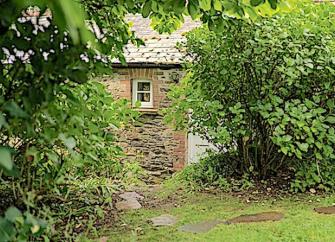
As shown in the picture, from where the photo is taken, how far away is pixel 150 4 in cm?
266

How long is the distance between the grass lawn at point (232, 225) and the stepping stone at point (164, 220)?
0.06m

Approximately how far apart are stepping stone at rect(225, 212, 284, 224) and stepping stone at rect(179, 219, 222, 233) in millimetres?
132

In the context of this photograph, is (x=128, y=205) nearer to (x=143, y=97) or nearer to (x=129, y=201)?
(x=129, y=201)

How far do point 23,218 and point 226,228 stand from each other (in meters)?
2.78

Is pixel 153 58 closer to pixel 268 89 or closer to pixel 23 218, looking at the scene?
pixel 268 89

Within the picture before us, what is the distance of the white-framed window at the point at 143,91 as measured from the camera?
9.69m

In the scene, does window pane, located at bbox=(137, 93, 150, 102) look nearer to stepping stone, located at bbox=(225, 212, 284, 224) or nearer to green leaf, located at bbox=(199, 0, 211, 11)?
stepping stone, located at bbox=(225, 212, 284, 224)

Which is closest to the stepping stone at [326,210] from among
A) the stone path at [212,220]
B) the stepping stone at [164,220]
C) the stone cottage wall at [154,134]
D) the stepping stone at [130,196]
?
the stone path at [212,220]

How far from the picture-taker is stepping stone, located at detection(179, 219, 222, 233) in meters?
4.06

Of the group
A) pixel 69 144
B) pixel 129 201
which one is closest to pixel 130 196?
pixel 129 201

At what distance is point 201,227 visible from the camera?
4.16m

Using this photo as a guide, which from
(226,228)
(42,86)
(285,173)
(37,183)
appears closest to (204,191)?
(285,173)

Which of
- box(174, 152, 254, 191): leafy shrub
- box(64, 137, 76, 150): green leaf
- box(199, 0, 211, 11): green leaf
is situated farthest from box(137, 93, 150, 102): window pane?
box(64, 137, 76, 150): green leaf

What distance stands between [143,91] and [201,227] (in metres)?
5.85
